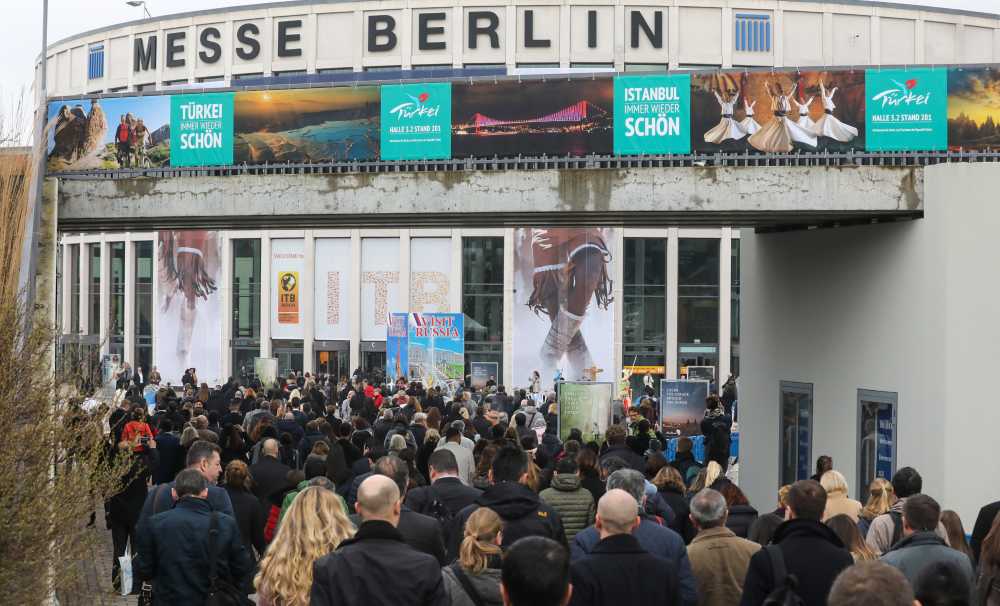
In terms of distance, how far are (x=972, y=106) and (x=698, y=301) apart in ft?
137

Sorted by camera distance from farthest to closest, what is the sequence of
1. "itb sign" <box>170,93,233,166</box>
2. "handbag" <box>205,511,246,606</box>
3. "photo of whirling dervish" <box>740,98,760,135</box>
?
"itb sign" <box>170,93,233,166</box> < "photo of whirling dervish" <box>740,98,760,135</box> < "handbag" <box>205,511,246,606</box>

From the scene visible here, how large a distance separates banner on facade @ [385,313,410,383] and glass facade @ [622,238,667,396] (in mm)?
19899

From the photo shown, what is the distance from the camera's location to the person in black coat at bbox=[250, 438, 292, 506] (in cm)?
1183

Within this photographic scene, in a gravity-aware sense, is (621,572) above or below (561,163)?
below

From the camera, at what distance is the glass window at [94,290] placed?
7238cm

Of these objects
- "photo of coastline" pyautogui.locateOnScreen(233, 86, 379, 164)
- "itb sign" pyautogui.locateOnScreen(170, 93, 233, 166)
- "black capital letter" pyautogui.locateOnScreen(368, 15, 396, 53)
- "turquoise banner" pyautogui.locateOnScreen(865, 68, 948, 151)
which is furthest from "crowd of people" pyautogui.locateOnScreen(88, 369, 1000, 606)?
"black capital letter" pyautogui.locateOnScreen(368, 15, 396, 53)

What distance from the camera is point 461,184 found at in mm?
17859

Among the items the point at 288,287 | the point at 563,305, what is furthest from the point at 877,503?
the point at 288,287

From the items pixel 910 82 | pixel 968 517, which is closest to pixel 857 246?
pixel 910 82

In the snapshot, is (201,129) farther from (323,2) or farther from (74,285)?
(74,285)

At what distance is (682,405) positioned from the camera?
985 inches

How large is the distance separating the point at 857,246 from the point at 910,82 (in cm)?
220

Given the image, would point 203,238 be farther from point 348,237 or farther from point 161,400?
point 161,400

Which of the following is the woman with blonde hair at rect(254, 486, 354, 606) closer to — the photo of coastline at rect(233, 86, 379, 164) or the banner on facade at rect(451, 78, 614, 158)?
the banner on facade at rect(451, 78, 614, 158)
